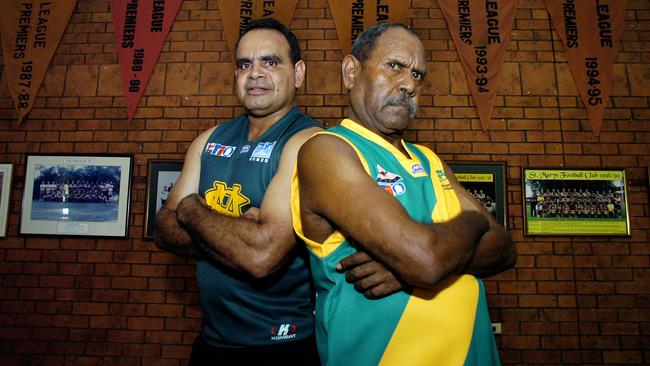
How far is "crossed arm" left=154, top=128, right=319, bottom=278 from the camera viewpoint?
1192 millimetres

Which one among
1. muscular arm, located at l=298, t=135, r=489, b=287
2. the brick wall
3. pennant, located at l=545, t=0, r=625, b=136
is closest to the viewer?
muscular arm, located at l=298, t=135, r=489, b=287

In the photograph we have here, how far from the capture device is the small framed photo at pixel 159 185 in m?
2.87

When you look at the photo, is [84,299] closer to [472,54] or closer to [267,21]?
[267,21]

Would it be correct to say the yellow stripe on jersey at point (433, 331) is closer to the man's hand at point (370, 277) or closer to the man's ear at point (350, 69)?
the man's hand at point (370, 277)

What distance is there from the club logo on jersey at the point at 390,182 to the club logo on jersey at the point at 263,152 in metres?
0.44

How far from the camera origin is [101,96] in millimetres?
3029

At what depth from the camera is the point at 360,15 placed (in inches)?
114

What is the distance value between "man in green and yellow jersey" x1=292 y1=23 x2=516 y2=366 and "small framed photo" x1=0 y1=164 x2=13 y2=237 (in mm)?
2848

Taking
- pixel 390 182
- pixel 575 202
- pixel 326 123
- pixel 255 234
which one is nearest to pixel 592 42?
pixel 575 202

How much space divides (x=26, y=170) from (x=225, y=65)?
5.42 feet

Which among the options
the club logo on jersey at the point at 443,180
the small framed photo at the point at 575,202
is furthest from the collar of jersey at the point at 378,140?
the small framed photo at the point at 575,202

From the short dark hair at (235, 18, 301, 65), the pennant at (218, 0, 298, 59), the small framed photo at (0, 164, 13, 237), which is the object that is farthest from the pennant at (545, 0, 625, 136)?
the small framed photo at (0, 164, 13, 237)

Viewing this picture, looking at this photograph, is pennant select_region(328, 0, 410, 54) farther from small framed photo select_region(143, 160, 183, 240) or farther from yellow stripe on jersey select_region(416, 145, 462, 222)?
yellow stripe on jersey select_region(416, 145, 462, 222)

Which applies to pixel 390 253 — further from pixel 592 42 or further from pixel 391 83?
pixel 592 42
